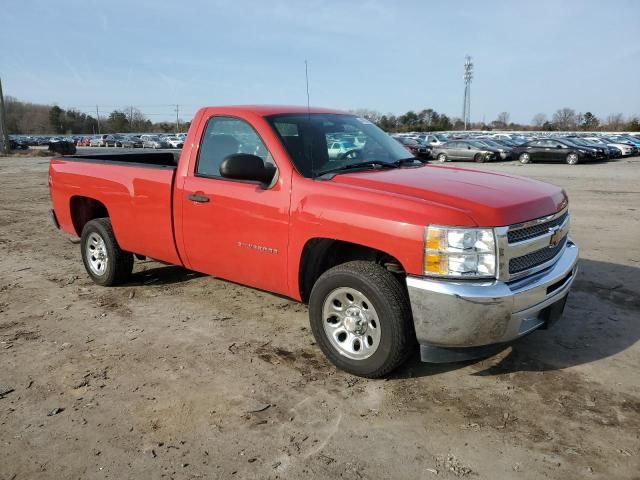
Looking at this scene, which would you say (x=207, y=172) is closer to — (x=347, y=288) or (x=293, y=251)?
(x=293, y=251)

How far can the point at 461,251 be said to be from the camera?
3.14 m

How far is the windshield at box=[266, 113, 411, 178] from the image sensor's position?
408 cm

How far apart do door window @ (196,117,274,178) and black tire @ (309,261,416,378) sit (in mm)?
1274

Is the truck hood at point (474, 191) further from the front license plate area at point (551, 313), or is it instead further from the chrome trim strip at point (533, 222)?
the front license plate area at point (551, 313)

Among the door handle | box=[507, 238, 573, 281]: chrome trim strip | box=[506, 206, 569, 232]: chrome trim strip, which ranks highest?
the door handle

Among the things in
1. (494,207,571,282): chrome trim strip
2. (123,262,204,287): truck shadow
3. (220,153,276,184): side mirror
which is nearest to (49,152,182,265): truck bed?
(123,262,204,287): truck shadow

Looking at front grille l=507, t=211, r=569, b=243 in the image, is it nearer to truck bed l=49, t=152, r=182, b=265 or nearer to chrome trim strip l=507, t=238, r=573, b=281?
chrome trim strip l=507, t=238, r=573, b=281

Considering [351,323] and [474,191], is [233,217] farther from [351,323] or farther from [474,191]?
[474,191]

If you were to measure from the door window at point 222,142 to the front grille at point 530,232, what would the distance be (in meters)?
2.04

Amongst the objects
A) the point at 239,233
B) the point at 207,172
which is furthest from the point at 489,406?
the point at 207,172

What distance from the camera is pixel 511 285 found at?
3.27 meters

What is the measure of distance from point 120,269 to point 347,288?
314 centimetres

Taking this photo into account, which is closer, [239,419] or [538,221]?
[239,419]

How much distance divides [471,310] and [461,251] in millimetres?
358
